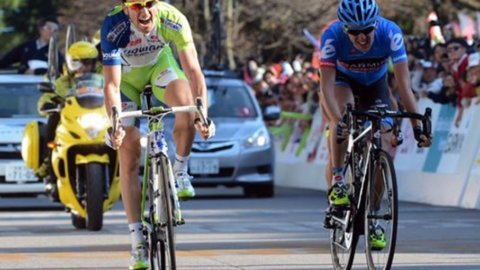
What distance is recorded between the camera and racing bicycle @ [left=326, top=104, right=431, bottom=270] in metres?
10.4

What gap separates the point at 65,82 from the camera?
16969 mm

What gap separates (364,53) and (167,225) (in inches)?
99.7

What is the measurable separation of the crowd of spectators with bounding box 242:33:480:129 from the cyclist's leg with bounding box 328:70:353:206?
249 inches

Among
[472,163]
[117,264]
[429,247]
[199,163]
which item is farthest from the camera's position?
[199,163]

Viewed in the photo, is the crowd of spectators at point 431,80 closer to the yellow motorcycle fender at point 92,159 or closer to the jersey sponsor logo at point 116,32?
the yellow motorcycle fender at point 92,159

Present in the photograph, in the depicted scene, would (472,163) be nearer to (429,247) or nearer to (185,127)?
(429,247)

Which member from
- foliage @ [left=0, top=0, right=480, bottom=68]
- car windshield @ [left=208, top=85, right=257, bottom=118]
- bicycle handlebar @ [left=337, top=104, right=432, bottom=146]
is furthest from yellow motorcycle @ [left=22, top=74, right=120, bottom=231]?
foliage @ [left=0, top=0, right=480, bottom=68]

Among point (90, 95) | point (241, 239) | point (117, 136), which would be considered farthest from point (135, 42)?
point (90, 95)

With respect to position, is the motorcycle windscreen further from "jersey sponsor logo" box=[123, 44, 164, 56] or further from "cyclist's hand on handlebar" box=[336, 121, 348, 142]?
"cyclist's hand on handlebar" box=[336, 121, 348, 142]

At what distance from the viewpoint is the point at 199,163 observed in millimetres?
21922

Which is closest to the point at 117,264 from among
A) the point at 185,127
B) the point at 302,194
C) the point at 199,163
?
the point at 185,127

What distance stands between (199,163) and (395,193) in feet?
38.7

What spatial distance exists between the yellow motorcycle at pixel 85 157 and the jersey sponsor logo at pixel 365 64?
→ 176 inches

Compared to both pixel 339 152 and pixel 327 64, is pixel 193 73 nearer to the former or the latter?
pixel 327 64
